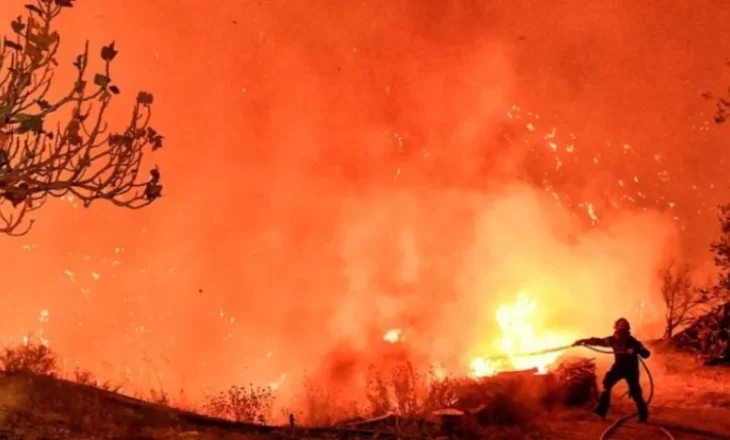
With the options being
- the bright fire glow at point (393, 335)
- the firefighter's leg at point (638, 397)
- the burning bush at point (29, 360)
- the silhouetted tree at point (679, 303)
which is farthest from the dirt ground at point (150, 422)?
the bright fire glow at point (393, 335)

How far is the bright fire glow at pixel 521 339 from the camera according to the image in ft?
48.1

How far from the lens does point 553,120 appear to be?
82.4 feet

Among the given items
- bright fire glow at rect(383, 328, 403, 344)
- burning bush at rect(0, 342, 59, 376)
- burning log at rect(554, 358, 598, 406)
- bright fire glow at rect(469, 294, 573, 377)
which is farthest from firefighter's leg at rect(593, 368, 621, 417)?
bright fire glow at rect(383, 328, 403, 344)

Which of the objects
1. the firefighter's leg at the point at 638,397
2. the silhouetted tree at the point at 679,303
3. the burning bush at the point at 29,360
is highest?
the silhouetted tree at the point at 679,303

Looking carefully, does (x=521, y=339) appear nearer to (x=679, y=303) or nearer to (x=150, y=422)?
(x=679, y=303)

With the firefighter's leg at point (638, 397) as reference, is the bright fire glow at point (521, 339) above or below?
above

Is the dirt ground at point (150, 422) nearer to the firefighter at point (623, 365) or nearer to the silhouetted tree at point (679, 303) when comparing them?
the firefighter at point (623, 365)

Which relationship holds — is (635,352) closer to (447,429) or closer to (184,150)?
(447,429)

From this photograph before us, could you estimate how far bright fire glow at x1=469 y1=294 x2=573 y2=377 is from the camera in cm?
1466

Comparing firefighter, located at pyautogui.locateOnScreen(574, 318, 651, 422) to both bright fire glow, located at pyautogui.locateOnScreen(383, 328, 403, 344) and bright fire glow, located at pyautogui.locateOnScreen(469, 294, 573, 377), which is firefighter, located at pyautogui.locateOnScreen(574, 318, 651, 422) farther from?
bright fire glow, located at pyautogui.locateOnScreen(383, 328, 403, 344)

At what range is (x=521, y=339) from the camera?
17.7 meters

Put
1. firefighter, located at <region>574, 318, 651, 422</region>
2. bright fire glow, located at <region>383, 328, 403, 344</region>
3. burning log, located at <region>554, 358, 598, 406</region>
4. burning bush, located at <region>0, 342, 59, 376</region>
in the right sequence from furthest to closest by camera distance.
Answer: bright fire glow, located at <region>383, 328, 403, 344</region>
burning log, located at <region>554, 358, 598, 406</region>
firefighter, located at <region>574, 318, 651, 422</region>
burning bush, located at <region>0, 342, 59, 376</region>

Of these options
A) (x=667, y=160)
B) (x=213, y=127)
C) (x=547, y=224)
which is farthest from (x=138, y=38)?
A: (x=667, y=160)

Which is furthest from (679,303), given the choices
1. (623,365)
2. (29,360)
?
(29,360)
